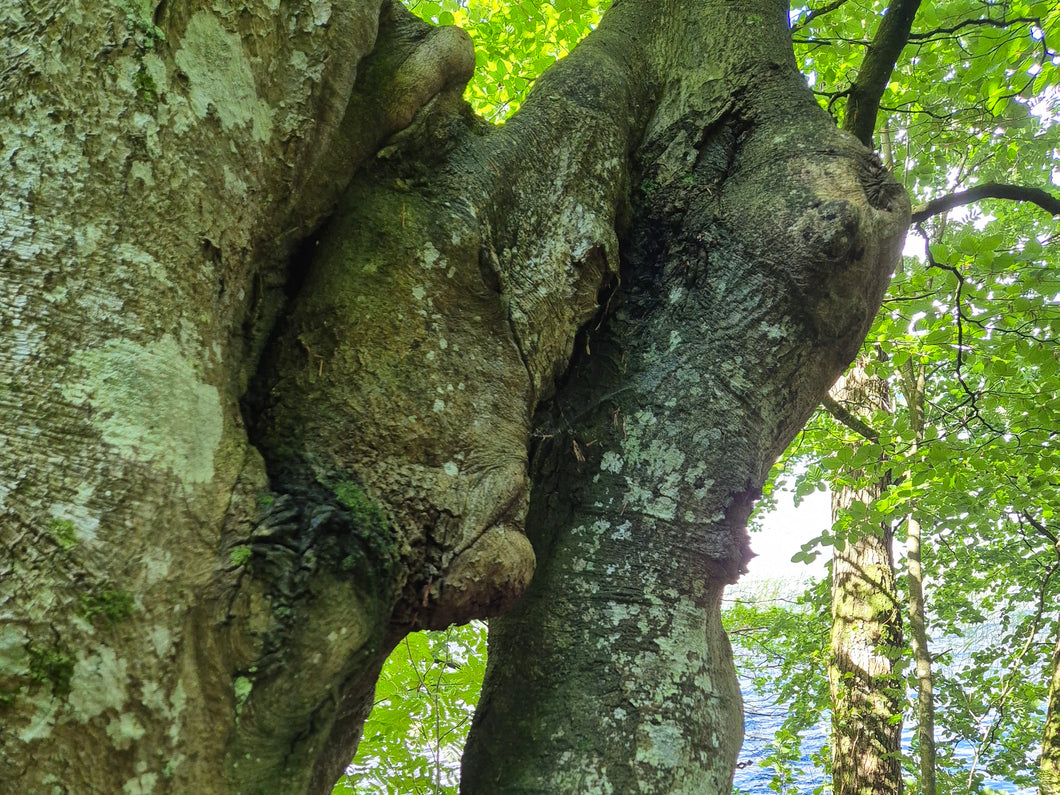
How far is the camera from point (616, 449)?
1.86 m

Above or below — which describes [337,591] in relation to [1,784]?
above

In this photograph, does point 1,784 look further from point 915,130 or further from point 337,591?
point 915,130

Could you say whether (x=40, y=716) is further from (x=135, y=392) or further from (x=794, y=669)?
(x=794, y=669)

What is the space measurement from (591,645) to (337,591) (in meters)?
0.65

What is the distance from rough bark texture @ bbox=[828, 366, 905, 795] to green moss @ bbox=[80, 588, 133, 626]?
4.81m

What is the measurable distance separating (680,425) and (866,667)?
173 inches

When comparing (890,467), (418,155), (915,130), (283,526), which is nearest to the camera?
(283,526)

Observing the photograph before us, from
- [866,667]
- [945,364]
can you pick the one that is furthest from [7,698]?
[945,364]

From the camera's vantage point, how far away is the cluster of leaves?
4.70 meters

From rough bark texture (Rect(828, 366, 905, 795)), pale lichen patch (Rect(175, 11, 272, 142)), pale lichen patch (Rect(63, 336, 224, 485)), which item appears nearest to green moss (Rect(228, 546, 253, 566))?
pale lichen patch (Rect(63, 336, 224, 485))

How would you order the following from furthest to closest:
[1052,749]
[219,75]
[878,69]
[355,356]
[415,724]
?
1. [1052,749]
2. [415,724]
3. [878,69]
4. [355,356]
5. [219,75]

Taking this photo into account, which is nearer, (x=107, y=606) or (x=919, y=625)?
(x=107, y=606)

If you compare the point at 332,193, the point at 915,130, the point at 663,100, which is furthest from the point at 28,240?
the point at 915,130

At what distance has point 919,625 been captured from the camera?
17.0 feet
